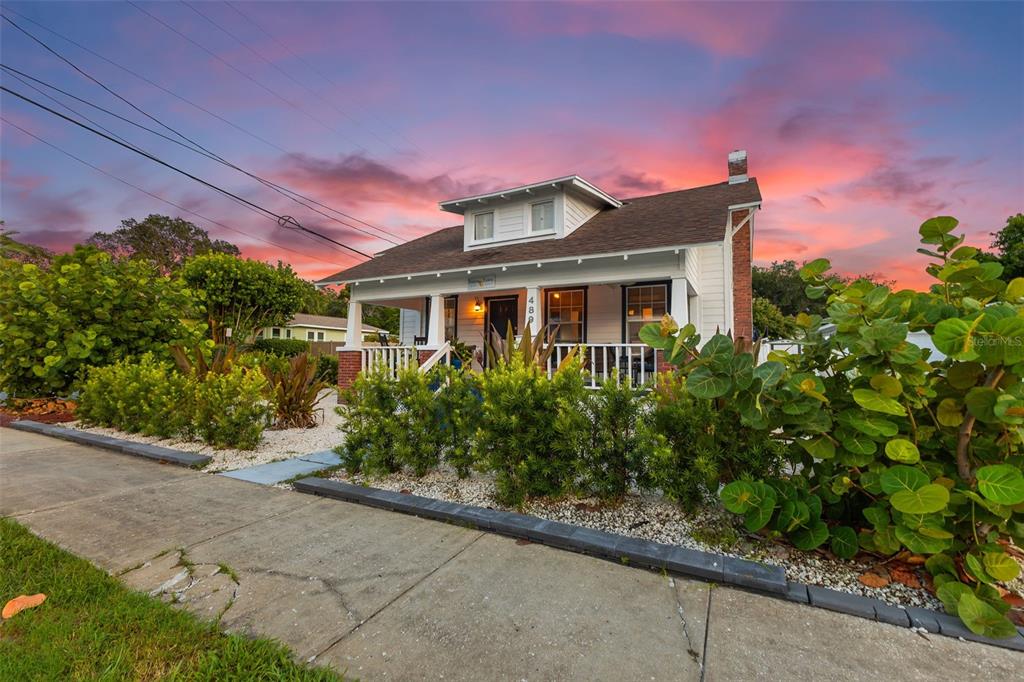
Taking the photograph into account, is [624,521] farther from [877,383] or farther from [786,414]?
[877,383]

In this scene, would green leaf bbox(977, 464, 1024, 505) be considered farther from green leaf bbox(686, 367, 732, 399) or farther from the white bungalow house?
the white bungalow house

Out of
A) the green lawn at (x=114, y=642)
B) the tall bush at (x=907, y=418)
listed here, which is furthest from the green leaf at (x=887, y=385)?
the green lawn at (x=114, y=642)

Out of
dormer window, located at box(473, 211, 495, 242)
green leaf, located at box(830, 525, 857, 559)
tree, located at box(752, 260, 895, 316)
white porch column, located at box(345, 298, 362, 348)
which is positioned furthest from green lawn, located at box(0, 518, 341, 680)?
tree, located at box(752, 260, 895, 316)

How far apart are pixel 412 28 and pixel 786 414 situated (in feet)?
32.1

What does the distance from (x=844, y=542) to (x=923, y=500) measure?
0.61m

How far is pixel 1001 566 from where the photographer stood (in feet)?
5.93

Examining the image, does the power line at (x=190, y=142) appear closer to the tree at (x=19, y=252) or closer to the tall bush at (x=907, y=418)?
the tree at (x=19, y=252)

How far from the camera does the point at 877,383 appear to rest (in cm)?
200

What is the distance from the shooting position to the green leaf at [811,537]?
229 centimetres

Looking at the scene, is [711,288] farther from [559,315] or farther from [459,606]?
[459,606]

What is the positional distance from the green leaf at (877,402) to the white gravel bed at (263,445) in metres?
4.88

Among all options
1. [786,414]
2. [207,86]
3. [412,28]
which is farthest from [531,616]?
[207,86]

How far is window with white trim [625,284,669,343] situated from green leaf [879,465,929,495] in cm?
797

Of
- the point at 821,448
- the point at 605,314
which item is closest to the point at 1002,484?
the point at 821,448
